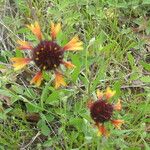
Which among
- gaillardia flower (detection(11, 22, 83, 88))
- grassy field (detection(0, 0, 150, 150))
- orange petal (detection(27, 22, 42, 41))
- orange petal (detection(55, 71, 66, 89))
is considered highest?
orange petal (detection(27, 22, 42, 41))

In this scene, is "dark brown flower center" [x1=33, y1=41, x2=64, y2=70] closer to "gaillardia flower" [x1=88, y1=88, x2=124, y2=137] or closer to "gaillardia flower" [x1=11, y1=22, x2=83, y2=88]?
"gaillardia flower" [x1=11, y1=22, x2=83, y2=88]

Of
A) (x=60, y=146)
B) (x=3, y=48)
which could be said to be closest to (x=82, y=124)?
(x=60, y=146)

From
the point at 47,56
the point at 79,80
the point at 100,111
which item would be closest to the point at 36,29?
the point at 47,56

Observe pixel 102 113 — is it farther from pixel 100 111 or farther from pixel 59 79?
pixel 59 79

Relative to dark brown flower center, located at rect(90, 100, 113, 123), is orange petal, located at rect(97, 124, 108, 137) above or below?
below

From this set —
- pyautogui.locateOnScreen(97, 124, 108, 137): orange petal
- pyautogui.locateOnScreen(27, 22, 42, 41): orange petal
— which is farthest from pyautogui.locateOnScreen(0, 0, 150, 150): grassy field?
pyautogui.locateOnScreen(27, 22, 42, 41): orange petal

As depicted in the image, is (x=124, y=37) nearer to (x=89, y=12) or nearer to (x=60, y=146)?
(x=89, y=12)

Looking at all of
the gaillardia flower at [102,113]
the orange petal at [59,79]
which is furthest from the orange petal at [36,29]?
the gaillardia flower at [102,113]
